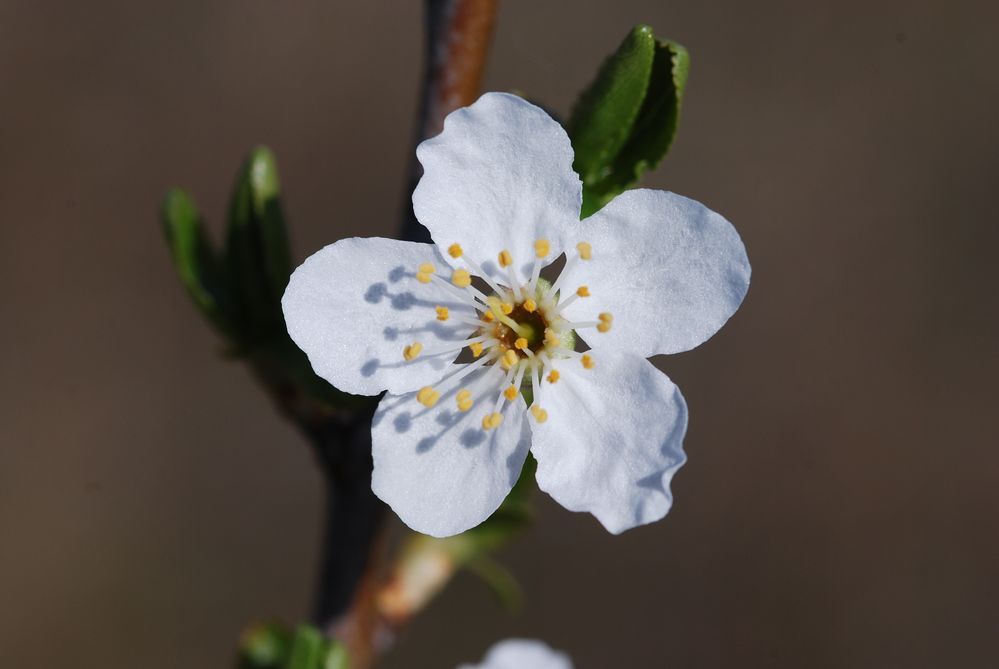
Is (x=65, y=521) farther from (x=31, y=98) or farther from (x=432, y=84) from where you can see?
(x=432, y=84)

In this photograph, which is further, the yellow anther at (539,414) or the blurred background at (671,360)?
the blurred background at (671,360)

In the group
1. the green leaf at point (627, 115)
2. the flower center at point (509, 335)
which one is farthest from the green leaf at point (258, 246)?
the green leaf at point (627, 115)

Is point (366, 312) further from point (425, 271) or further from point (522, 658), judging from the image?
point (522, 658)

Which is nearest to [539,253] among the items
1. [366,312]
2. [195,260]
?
[366,312]

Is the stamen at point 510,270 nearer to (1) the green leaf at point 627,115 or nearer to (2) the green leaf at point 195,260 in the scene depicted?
(1) the green leaf at point 627,115

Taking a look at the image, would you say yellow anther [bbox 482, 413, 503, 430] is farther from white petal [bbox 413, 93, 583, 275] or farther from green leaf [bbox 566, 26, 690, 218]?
green leaf [bbox 566, 26, 690, 218]
